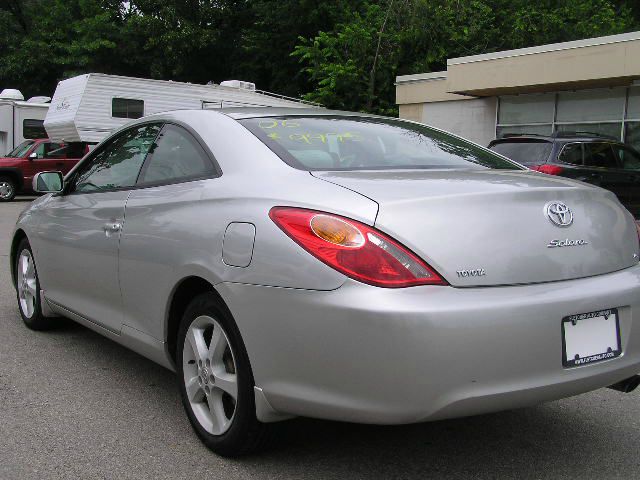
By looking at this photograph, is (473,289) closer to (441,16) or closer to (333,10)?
(441,16)

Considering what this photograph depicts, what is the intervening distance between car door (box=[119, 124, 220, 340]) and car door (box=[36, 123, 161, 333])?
14 centimetres

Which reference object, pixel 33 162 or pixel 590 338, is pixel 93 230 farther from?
pixel 33 162

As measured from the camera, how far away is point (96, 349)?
4793 millimetres

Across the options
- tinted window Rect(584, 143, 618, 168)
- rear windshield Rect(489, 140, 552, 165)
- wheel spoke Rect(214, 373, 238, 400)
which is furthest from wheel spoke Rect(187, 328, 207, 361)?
tinted window Rect(584, 143, 618, 168)

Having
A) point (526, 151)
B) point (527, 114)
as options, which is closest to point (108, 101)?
point (527, 114)

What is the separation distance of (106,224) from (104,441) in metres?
1.22

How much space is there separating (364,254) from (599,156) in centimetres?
1031

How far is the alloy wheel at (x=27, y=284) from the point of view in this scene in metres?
5.18

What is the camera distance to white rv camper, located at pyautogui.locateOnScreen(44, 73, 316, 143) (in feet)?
60.8

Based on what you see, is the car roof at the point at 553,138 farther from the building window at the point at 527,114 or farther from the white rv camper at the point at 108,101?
the white rv camper at the point at 108,101

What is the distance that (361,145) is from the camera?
346 centimetres

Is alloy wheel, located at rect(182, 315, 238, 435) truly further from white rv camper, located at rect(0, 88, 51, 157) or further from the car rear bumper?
white rv camper, located at rect(0, 88, 51, 157)

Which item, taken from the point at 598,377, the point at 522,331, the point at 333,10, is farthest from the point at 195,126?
the point at 333,10

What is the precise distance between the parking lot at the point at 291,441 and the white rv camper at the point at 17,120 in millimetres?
20380
